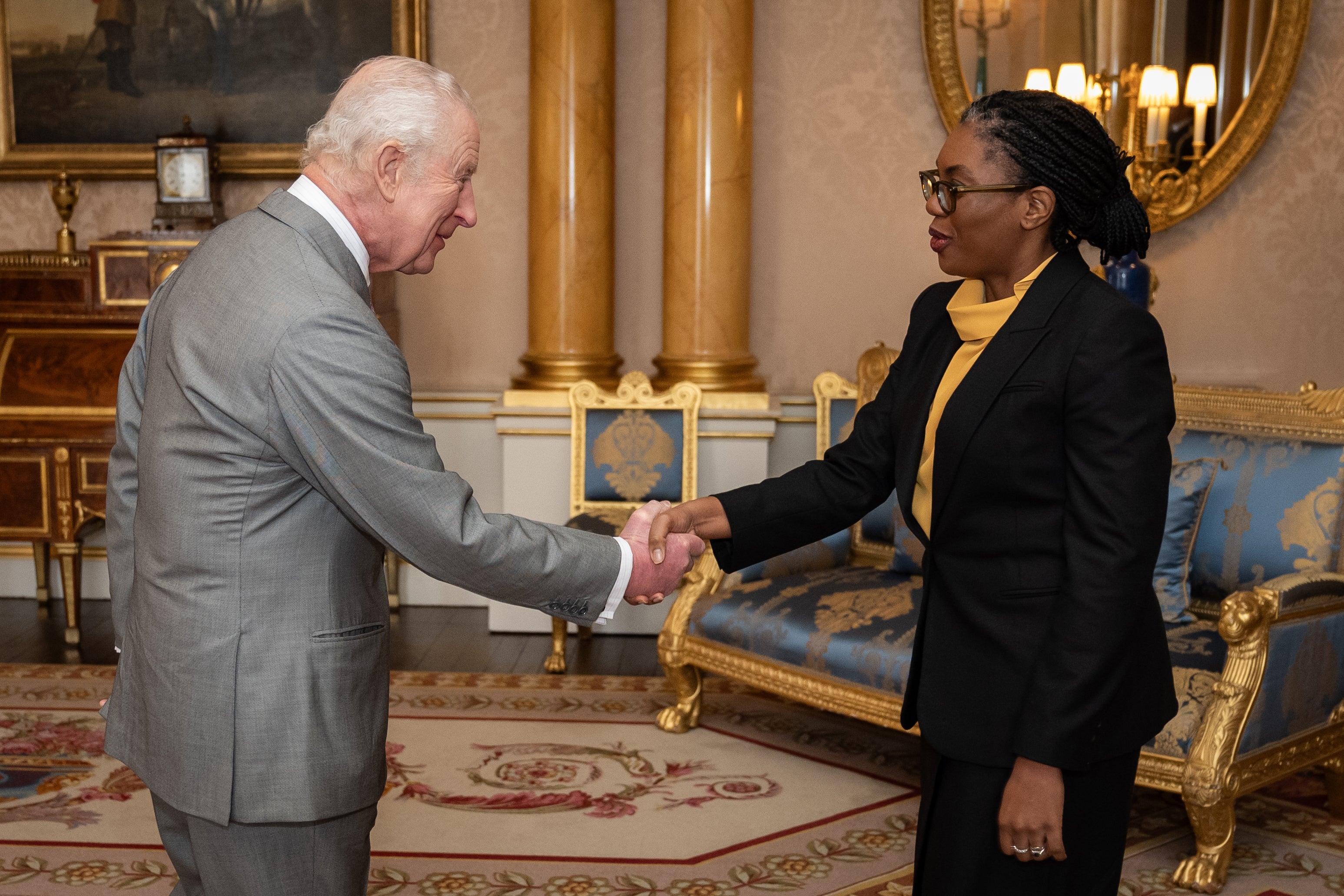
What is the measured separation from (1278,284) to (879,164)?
175cm

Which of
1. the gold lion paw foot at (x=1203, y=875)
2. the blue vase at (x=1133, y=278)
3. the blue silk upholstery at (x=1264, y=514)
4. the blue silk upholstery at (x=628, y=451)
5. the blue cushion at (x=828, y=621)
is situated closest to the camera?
the gold lion paw foot at (x=1203, y=875)

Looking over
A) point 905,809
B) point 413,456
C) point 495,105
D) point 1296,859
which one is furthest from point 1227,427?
point 495,105

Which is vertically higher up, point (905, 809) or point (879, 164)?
point (879, 164)

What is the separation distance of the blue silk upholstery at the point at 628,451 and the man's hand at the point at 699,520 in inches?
111

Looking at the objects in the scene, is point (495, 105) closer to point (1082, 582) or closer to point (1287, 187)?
point (1287, 187)

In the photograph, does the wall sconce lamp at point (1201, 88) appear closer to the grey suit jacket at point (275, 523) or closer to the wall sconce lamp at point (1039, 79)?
the wall sconce lamp at point (1039, 79)

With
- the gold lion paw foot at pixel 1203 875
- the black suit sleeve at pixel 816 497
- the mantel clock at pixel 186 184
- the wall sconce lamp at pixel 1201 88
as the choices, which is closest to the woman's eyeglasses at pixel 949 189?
the black suit sleeve at pixel 816 497

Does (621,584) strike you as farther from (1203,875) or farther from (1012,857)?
(1203,875)

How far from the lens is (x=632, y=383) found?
493cm

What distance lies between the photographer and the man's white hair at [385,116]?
1.60m

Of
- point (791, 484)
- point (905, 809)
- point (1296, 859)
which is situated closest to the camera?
point (791, 484)

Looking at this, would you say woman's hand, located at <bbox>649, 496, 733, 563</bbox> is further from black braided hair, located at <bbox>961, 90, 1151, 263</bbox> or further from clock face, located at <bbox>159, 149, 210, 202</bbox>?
clock face, located at <bbox>159, 149, 210, 202</bbox>

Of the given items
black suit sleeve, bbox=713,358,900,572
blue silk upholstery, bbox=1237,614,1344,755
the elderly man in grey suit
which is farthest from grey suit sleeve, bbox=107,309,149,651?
blue silk upholstery, bbox=1237,614,1344,755

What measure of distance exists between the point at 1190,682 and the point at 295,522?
243 centimetres
